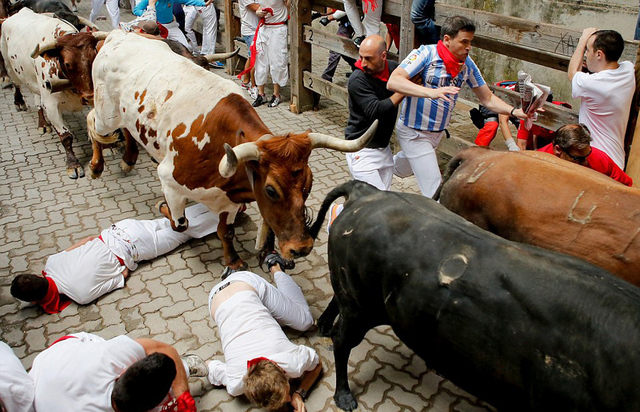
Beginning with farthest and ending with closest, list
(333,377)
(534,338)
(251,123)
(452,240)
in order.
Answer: (251,123)
(333,377)
(452,240)
(534,338)

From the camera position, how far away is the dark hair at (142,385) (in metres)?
2.88

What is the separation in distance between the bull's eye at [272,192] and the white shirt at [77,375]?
4.91ft

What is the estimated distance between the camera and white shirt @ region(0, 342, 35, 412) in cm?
282

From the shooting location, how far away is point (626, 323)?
230cm

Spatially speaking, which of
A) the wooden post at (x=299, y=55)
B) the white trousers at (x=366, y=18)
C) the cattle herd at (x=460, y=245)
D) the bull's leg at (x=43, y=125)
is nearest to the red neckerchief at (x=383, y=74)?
the cattle herd at (x=460, y=245)

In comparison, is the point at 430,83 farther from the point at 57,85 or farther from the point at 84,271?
the point at 57,85

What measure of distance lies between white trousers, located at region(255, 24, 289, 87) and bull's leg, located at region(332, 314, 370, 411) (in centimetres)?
652

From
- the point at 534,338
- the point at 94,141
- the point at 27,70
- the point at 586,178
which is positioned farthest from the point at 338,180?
the point at 27,70

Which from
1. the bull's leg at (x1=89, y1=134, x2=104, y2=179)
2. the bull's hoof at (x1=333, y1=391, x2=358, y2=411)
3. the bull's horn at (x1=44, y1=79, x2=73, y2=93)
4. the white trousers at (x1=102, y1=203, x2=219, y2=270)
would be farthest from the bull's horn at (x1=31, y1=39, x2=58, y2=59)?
the bull's hoof at (x1=333, y1=391, x2=358, y2=411)

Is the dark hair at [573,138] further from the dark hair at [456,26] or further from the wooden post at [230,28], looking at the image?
the wooden post at [230,28]

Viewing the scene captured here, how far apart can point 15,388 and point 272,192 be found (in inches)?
80.3

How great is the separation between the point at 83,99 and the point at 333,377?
5.03 meters

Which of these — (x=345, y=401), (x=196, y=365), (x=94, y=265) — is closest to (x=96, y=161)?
(x=94, y=265)

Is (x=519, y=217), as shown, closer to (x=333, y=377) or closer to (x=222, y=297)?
(x=333, y=377)
